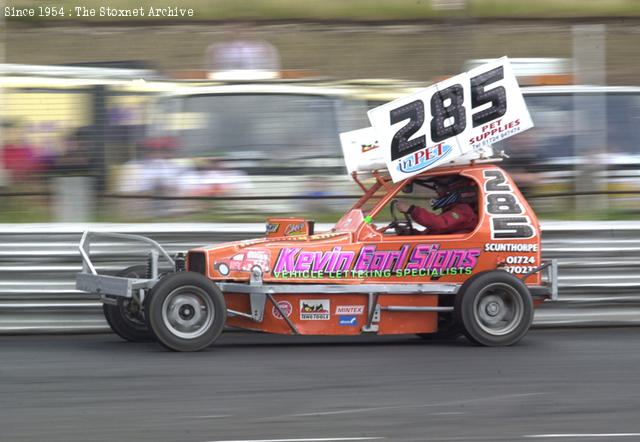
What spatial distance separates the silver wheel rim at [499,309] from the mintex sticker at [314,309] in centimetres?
115

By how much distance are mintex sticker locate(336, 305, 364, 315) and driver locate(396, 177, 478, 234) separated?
0.85 metres

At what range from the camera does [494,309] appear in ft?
29.0

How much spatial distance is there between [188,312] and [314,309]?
1.00 m

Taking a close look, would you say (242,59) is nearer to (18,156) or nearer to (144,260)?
(18,156)

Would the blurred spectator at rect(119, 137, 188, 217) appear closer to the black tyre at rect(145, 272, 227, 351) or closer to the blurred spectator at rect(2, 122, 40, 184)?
the blurred spectator at rect(2, 122, 40, 184)

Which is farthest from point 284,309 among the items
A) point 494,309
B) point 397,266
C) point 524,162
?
point 524,162

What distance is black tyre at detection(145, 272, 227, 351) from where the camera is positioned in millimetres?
8258

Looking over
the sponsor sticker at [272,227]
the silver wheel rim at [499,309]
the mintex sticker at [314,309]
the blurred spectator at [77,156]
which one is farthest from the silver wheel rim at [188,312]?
the blurred spectator at [77,156]

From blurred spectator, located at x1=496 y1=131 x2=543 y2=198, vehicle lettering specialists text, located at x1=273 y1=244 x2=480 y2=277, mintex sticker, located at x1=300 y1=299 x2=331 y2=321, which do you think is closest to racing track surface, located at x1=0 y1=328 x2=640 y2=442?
mintex sticker, located at x1=300 y1=299 x2=331 y2=321

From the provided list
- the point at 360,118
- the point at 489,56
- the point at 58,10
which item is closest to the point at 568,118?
the point at 360,118

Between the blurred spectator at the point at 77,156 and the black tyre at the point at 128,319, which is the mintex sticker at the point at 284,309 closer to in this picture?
the black tyre at the point at 128,319

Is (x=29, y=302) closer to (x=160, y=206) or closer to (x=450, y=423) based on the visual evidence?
(x=160, y=206)

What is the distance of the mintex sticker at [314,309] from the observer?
8.75m

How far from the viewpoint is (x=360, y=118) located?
1144cm
